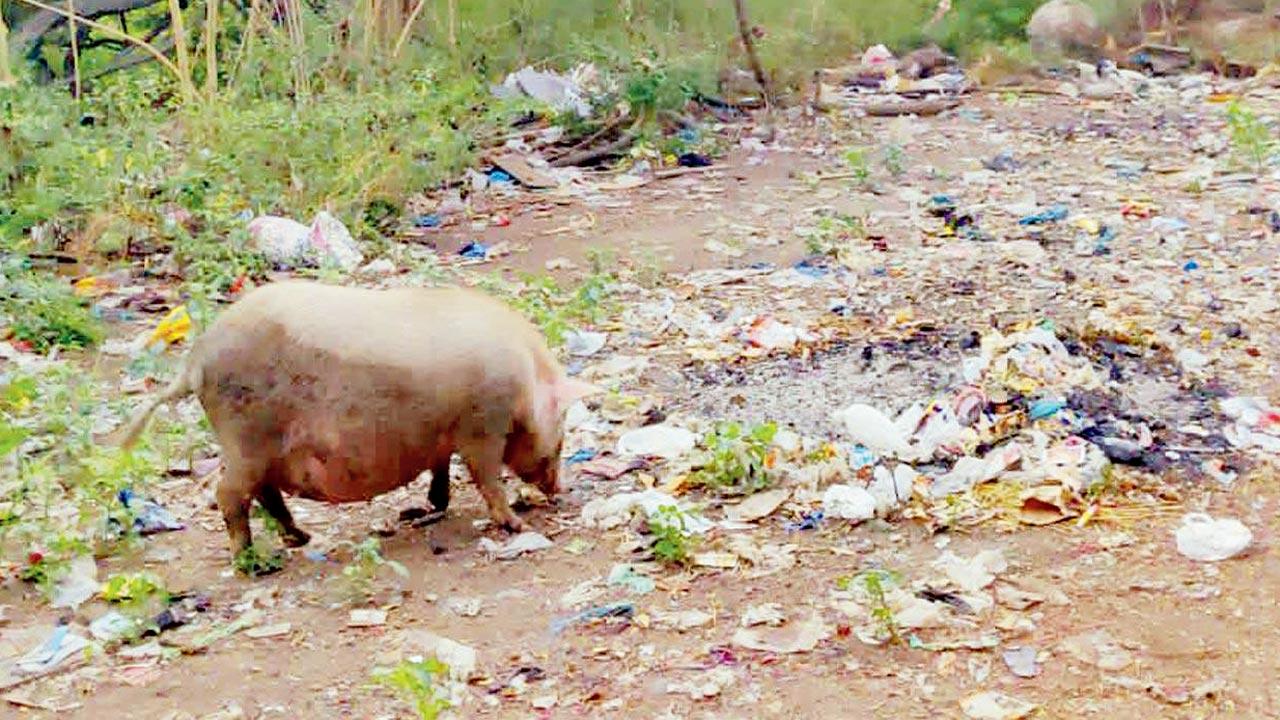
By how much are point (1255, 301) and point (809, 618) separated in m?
2.84

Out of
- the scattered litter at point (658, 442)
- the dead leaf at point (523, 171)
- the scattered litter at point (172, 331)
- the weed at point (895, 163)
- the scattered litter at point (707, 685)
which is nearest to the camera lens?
the scattered litter at point (707, 685)

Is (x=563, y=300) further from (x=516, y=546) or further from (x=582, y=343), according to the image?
(x=516, y=546)

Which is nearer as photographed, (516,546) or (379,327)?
(379,327)

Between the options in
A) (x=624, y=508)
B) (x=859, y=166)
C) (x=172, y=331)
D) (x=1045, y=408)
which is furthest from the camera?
(x=859, y=166)

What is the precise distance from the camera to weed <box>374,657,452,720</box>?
2762 mm

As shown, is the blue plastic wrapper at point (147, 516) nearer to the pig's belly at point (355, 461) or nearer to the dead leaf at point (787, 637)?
the pig's belly at point (355, 461)

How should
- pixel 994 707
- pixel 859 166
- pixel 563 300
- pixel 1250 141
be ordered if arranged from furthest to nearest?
1. pixel 859 166
2. pixel 1250 141
3. pixel 563 300
4. pixel 994 707

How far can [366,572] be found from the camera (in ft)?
11.8

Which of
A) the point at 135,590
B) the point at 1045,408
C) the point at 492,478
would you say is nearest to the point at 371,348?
the point at 492,478

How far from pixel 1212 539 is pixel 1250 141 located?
468 cm

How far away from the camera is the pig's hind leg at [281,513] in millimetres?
3748

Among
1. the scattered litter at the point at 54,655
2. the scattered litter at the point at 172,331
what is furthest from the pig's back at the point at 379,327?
the scattered litter at the point at 172,331

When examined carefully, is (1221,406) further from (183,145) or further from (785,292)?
(183,145)

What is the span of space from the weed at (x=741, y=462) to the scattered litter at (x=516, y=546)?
0.48 meters
